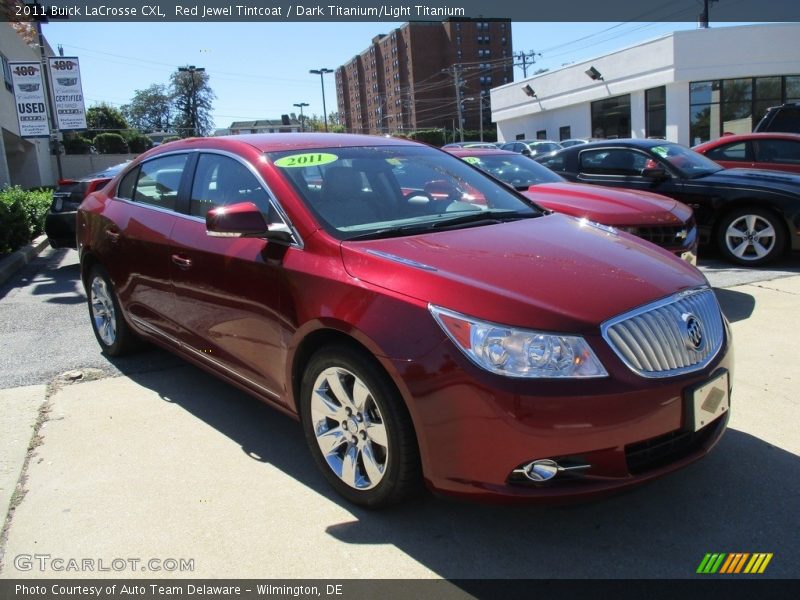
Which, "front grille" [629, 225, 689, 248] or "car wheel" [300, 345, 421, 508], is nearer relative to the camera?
"car wheel" [300, 345, 421, 508]

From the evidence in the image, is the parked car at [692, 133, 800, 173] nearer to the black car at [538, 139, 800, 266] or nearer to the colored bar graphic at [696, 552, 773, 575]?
the black car at [538, 139, 800, 266]

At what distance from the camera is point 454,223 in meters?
3.38

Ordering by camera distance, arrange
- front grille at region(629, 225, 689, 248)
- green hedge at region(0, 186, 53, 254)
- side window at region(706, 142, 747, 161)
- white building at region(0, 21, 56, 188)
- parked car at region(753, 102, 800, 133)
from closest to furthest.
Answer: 1. front grille at region(629, 225, 689, 248)
2. side window at region(706, 142, 747, 161)
3. green hedge at region(0, 186, 53, 254)
4. parked car at region(753, 102, 800, 133)
5. white building at region(0, 21, 56, 188)

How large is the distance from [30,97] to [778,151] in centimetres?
1551

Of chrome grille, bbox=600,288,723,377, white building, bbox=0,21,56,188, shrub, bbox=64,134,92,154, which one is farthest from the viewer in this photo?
shrub, bbox=64,134,92,154

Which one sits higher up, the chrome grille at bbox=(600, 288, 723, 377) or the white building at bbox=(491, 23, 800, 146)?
the white building at bbox=(491, 23, 800, 146)

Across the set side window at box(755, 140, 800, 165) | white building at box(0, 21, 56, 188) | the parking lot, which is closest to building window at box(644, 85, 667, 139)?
side window at box(755, 140, 800, 165)

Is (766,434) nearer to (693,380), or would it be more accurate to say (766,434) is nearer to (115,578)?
(693,380)

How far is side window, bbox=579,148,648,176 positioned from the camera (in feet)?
27.6

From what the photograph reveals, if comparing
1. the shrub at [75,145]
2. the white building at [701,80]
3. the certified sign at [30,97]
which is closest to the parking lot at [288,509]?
the certified sign at [30,97]

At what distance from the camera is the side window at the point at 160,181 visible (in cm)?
424

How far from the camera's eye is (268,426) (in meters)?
3.93

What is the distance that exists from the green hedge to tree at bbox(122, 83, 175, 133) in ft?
329

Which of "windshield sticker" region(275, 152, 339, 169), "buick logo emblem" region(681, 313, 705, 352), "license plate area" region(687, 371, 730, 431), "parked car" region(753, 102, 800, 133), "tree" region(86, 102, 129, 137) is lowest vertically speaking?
"license plate area" region(687, 371, 730, 431)
